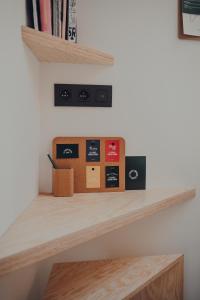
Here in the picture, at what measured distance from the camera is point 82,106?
1232 mm

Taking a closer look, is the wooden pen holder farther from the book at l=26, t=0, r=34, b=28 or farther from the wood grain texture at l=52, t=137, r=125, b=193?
the book at l=26, t=0, r=34, b=28

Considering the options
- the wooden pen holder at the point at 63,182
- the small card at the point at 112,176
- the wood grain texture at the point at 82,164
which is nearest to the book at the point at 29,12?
the wood grain texture at the point at 82,164

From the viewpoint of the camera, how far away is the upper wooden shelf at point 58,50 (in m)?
0.87

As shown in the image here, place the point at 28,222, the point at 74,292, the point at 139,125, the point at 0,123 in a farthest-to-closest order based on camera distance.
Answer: the point at 139,125 < the point at 74,292 < the point at 28,222 < the point at 0,123

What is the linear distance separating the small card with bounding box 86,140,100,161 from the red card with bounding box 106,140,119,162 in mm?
49

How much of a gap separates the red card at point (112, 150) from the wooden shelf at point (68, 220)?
17cm

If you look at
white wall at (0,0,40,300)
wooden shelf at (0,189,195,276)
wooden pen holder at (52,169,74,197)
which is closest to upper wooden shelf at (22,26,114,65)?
white wall at (0,0,40,300)

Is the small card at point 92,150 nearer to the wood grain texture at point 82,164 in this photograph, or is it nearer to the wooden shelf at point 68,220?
the wood grain texture at point 82,164

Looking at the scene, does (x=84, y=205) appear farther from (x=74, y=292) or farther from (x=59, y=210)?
(x=74, y=292)

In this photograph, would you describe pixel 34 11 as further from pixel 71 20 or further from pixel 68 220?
pixel 68 220

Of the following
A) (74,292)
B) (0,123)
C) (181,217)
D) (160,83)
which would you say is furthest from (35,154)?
(181,217)

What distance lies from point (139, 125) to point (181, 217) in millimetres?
540

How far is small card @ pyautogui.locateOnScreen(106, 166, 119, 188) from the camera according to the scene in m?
1.25

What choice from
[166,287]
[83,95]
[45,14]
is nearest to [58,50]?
[45,14]
